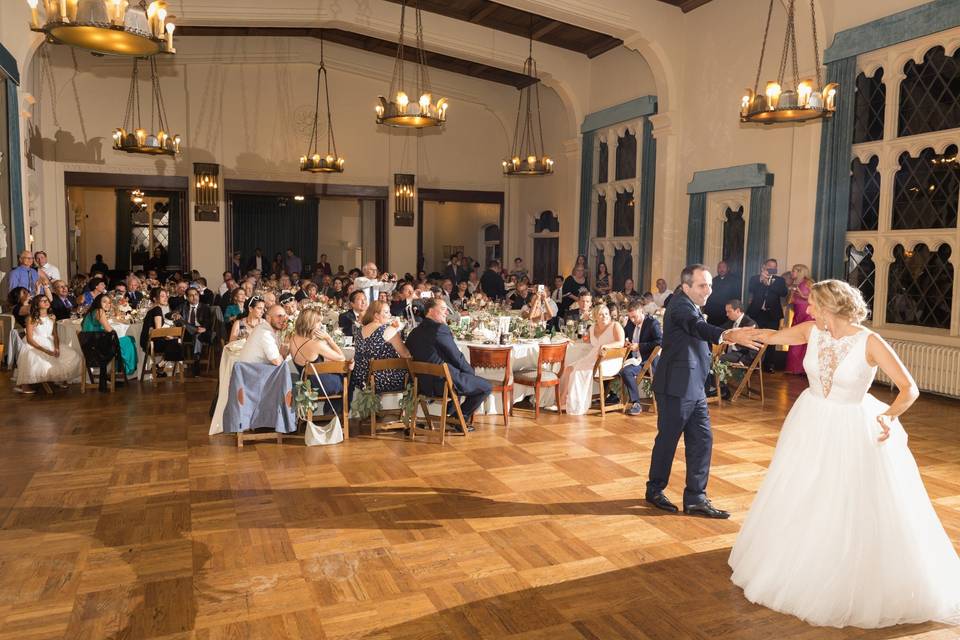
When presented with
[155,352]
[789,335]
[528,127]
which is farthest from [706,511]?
[528,127]

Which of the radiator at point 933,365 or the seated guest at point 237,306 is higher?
the seated guest at point 237,306

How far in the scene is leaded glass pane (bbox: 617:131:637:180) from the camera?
14.0 m

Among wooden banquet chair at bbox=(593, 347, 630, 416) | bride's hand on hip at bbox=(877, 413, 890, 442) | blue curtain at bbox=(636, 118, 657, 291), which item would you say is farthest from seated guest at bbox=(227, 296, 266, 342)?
blue curtain at bbox=(636, 118, 657, 291)

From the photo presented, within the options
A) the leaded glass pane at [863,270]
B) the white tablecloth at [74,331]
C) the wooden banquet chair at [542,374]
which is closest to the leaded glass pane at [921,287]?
the leaded glass pane at [863,270]

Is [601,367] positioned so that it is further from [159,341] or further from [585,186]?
[585,186]

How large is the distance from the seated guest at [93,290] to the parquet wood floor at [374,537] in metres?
3.06

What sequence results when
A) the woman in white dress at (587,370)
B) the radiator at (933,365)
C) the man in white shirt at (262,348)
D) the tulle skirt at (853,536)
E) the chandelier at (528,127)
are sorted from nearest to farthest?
the tulle skirt at (853,536), the man in white shirt at (262,348), the woman in white dress at (587,370), the radiator at (933,365), the chandelier at (528,127)

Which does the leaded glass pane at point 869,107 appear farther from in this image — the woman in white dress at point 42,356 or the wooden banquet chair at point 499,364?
the woman in white dress at point 42,356

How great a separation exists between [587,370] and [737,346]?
1.83 metres

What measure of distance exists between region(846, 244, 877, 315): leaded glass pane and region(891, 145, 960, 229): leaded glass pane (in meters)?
0.56

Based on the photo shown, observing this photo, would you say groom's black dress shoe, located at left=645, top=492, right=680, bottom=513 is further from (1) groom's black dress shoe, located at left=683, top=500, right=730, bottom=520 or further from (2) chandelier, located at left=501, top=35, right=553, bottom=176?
(2) chandelier, located at left=501, top=35, right=553, bottom=176

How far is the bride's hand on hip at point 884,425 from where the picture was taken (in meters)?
3.28

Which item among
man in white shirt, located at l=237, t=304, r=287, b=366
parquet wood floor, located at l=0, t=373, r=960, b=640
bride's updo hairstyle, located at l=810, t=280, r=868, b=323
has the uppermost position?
bride's updo hairstyle, located at l=810, t=280, r=868, b=323

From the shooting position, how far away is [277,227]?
2161 cm
